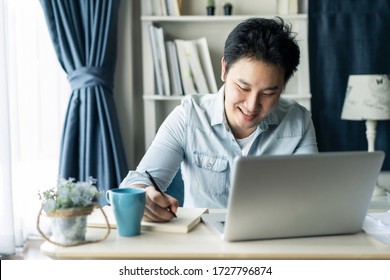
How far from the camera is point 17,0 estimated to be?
A: 297 cm

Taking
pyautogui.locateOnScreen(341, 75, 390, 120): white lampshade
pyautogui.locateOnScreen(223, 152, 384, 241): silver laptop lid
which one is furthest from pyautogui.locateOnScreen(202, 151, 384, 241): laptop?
pyautogui.locateOnScreen(341, 75, 390, 120): white lampshade

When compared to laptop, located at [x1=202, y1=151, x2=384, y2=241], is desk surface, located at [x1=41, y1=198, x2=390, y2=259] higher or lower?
lower

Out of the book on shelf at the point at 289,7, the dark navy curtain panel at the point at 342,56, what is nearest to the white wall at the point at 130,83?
the book on shelf at the point at 289,7

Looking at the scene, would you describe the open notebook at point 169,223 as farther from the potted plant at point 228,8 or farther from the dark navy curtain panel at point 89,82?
the potted plant at point 228,8

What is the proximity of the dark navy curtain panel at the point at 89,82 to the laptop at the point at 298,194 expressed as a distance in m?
1.75

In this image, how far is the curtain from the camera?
2826 mm

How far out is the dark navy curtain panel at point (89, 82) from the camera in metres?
2.95

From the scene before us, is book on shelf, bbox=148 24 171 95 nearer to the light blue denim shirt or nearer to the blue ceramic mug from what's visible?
the light blue denim shirt

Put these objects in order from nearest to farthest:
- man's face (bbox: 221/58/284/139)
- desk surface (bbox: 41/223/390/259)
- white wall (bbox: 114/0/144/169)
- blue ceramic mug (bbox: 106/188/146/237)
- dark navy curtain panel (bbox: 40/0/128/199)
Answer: desk surface (bbox: 41/223/390/259) → blue ceramic mug (bbox: 106/188/146/237) → man's face (bbox: 221/58/284/139) → dark navy curtain panel (bbox: 40/0/128/199) → white wall (bbox: 114/0/144/169)

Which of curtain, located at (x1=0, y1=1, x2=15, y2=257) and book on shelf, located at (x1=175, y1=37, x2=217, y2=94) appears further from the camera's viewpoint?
book on shelf, located at (x1=175, y1=37, x2=217, y2=94)

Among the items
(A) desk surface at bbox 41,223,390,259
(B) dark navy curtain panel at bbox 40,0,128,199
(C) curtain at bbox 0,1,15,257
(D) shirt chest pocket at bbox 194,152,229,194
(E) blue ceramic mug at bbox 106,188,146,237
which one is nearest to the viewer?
(A) desk surface at bbox 41,223,390,259
